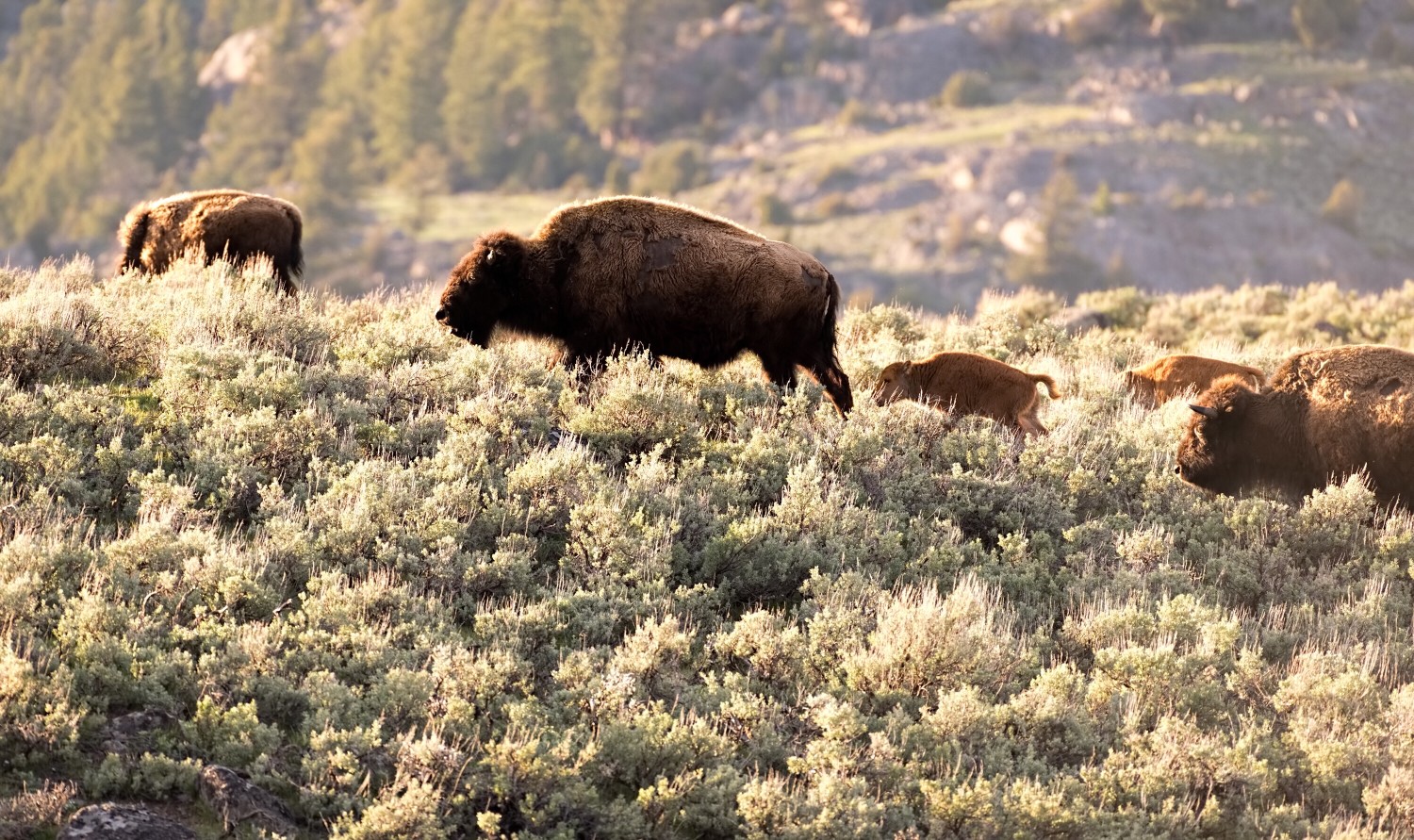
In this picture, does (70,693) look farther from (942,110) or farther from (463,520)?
(942,110)

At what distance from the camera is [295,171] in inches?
5017

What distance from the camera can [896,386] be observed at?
492 inches

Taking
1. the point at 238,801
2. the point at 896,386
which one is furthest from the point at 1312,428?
the point at 238,801

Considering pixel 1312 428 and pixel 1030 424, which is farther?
pixel 1030 424

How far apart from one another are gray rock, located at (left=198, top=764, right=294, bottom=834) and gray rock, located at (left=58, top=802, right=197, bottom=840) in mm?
163

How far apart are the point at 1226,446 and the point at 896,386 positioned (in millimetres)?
2658

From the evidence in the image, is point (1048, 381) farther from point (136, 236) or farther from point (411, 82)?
point (411, 82)

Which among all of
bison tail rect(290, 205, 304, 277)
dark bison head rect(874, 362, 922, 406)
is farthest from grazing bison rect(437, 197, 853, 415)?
bison tail rect(290, 205, 304, 277)

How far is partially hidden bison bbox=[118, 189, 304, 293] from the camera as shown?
14.9 meters

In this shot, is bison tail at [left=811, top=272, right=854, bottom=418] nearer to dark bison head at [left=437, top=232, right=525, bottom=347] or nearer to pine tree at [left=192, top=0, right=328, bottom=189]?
dark bison head at [left=437, top=232, right=525, bottom=347]

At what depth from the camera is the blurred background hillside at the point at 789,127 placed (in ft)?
339

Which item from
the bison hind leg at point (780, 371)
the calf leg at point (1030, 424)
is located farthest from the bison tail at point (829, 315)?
the calf leg at point (1030, 424)

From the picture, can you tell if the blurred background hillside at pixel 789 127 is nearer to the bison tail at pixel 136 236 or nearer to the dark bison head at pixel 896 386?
the bison tail at pixel 136 236

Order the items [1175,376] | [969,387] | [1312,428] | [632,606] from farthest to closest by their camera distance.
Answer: [1175,376]
[969,387]
[1312,428]
[632,606]
